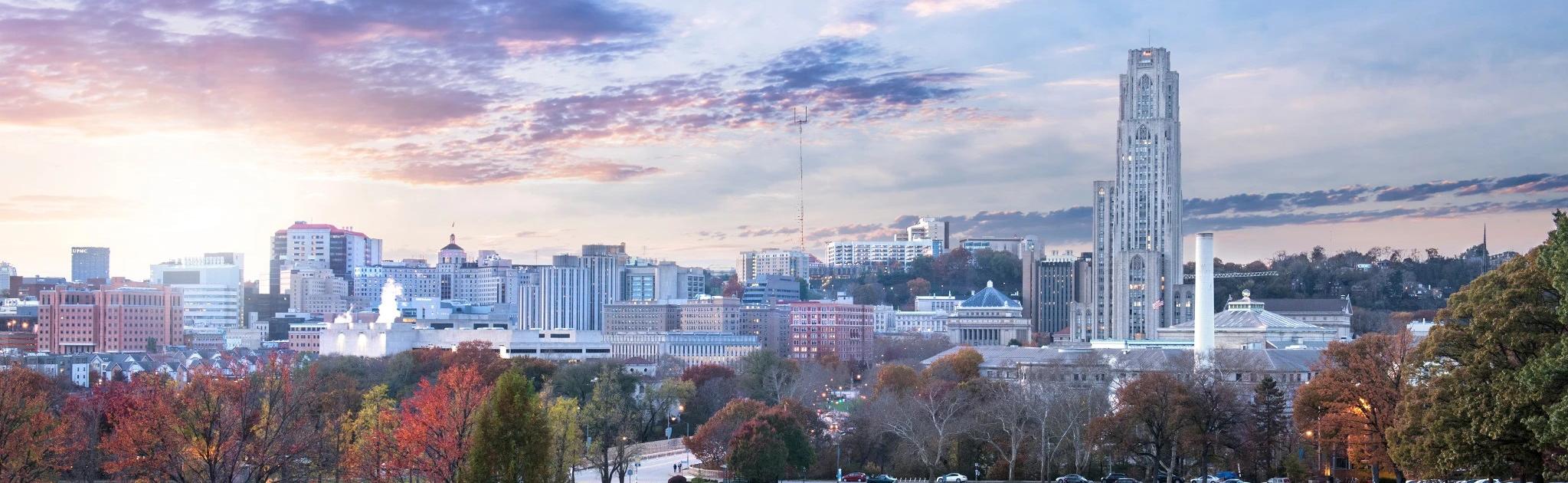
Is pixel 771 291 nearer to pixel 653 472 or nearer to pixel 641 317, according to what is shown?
pixel 641 317

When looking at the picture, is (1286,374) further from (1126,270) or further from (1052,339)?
(1052,339)

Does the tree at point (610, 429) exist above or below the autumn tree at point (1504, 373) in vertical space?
below

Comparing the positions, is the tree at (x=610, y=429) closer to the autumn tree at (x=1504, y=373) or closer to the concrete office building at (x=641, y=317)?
the autumn tree at (x=1504, y=373)

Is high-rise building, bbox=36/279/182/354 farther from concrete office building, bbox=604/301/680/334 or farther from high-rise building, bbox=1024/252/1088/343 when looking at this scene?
high-rise building, bbox=1024/252/1088/343

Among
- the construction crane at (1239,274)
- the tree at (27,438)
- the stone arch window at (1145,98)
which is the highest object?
the stone arch window at (1145,98)

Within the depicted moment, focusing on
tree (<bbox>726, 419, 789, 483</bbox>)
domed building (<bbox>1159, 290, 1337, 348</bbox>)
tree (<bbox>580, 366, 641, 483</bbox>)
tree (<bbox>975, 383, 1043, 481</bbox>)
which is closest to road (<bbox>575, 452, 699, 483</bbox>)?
tree (<bbox>580, 366, 641, 483</bbox>)

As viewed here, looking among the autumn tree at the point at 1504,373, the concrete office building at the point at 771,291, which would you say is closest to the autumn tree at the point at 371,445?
the autumn tree at the point at 1504,373
